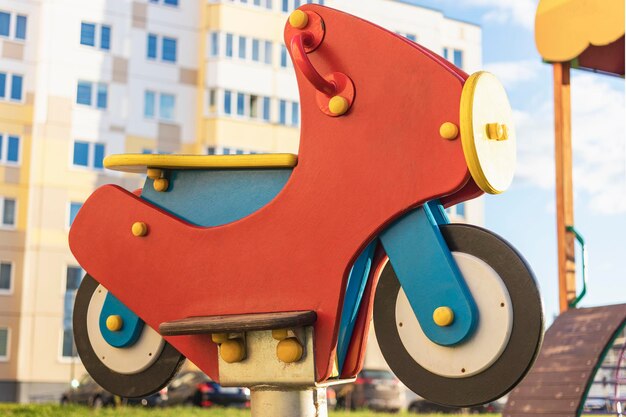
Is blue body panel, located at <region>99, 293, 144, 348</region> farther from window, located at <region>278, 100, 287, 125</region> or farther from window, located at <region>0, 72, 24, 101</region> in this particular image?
window, located at <region>278, 100, 287, 125</region>

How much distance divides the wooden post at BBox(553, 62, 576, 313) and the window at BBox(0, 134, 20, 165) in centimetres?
2331

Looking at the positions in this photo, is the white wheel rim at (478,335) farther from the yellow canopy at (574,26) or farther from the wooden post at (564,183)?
the yellow canopy at (574,26)

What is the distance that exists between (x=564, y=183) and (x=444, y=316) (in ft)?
17.0

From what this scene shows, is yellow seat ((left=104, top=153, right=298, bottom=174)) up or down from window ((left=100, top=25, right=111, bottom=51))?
down

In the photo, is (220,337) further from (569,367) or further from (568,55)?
(568,55)

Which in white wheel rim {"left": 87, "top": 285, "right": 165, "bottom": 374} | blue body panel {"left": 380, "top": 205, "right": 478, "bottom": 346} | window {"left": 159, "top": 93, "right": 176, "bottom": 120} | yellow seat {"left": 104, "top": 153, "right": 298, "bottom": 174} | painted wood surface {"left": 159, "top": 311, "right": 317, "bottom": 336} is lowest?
white wheel rim {"left": 87, "top": 285, "right": 165, "bottom": 374}

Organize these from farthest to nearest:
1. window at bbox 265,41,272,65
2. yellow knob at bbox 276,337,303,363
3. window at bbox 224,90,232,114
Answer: window at bbox 265,41,272,65
window at bbox 224,90,232,114
yellow knob at bbox 276,337,303,363

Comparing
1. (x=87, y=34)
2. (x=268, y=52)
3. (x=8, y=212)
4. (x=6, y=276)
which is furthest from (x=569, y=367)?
(x=268, y=52)

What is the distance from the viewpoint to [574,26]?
751 centimetres

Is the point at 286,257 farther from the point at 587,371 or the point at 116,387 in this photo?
the point at 587,371

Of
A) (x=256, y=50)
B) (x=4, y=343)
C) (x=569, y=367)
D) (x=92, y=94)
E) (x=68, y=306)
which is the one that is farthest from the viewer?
(x=256, y=50)

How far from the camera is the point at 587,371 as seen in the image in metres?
5.93

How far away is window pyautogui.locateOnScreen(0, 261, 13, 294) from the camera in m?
27.5

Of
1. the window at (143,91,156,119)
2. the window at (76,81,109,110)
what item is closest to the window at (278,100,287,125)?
the window at (143,91,156,119)
